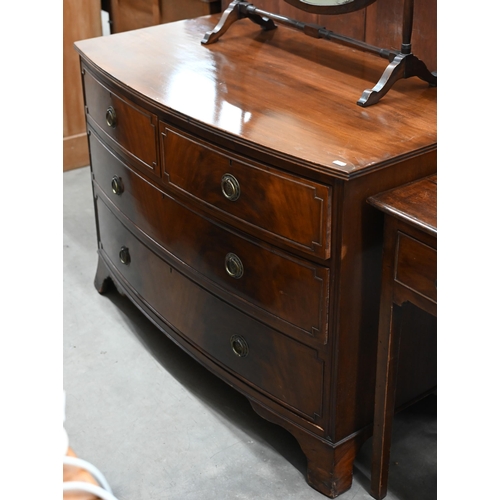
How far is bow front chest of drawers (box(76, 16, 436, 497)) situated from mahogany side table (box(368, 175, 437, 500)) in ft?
0.19

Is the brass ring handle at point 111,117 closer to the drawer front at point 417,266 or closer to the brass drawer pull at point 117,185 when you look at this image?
the brass drawer pull at point 117,185

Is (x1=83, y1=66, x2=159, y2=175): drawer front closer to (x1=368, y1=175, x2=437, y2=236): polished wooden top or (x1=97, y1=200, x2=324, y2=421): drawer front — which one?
(x1=97, y1=200, x2=324, y2=421): drawer front

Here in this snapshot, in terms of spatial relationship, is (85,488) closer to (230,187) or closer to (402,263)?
(402,263)

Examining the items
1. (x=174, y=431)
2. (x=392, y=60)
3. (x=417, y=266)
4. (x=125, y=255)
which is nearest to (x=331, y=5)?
(x=392, y=60)

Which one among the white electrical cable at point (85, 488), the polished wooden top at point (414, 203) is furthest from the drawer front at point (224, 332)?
the white electrical cable at point (85, 488)

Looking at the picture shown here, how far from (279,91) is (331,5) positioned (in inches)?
10.2

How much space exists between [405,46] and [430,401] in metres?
1.03

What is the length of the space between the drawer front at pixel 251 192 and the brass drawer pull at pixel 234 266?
11cm

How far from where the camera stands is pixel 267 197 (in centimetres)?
154

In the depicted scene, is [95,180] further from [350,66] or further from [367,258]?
[367,258]

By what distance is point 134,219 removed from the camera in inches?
83.8

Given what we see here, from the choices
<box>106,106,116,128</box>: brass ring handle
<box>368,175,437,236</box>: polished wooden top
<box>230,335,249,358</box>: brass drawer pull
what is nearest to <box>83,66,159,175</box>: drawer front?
<box>106,106,116,128</box>: brass ring handle
